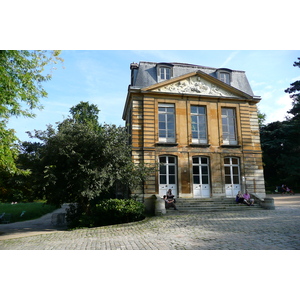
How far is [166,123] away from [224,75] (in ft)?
20.4

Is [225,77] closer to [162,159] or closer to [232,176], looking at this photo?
[232,176]

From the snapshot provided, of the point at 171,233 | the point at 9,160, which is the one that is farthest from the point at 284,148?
the point at 9,160

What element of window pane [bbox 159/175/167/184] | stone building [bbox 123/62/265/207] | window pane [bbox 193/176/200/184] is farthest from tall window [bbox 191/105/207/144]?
window pane [bbox 159/175/167/184]

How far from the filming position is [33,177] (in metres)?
10.8

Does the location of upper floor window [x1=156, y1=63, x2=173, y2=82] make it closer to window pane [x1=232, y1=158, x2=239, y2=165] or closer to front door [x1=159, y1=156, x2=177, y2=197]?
front door [x1=159, y1=156, x2=177, y2=197]

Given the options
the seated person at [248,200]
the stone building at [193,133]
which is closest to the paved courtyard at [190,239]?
the seated person at [248,200]

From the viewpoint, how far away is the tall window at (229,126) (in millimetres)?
17625

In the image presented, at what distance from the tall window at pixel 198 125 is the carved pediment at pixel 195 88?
1.11 m

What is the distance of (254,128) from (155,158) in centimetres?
751

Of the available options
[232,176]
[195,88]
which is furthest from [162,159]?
[195,88]

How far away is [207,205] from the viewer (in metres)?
14.3

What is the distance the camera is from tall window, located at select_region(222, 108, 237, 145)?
1762cm

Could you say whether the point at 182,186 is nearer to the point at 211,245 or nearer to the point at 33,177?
the point at 33,177

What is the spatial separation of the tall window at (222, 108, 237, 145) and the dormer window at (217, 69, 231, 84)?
8.18 feet
